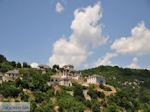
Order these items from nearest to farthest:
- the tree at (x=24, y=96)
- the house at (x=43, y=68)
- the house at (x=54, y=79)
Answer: the tree at (x=24, y=96)
the house at (x=54, y=79)
the house at (x=43, y=68)

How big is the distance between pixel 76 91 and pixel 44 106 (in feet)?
60.6

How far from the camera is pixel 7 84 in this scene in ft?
379

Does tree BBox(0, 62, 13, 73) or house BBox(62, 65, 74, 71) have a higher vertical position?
house BBox(62, 65, 74, 71)

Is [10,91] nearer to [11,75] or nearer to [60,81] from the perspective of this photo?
[11,75]

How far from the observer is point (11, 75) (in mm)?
125062

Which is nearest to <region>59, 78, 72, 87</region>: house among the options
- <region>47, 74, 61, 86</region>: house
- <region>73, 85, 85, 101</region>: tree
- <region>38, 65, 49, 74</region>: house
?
<region>47, 74, 61, 86</region>: house

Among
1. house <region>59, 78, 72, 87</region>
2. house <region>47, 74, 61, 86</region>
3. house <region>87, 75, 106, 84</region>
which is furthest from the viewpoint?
house <region>87, 75, 106, 84</region>

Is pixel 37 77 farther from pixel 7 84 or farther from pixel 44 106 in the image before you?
pixel 44 106

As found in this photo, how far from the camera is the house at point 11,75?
4791 inches

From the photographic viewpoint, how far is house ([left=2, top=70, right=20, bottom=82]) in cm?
12169

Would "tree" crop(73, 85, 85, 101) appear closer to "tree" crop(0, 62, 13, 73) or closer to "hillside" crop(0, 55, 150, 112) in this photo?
"hillside" crop(0, 55, 150, 112)

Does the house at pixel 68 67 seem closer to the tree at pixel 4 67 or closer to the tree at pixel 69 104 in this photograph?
the tree at pixel 4 67

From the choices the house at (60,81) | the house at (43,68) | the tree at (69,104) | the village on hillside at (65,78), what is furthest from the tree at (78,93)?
the house at (43,68)

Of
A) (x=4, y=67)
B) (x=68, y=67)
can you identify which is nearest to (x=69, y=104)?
(x=4, y=67)
